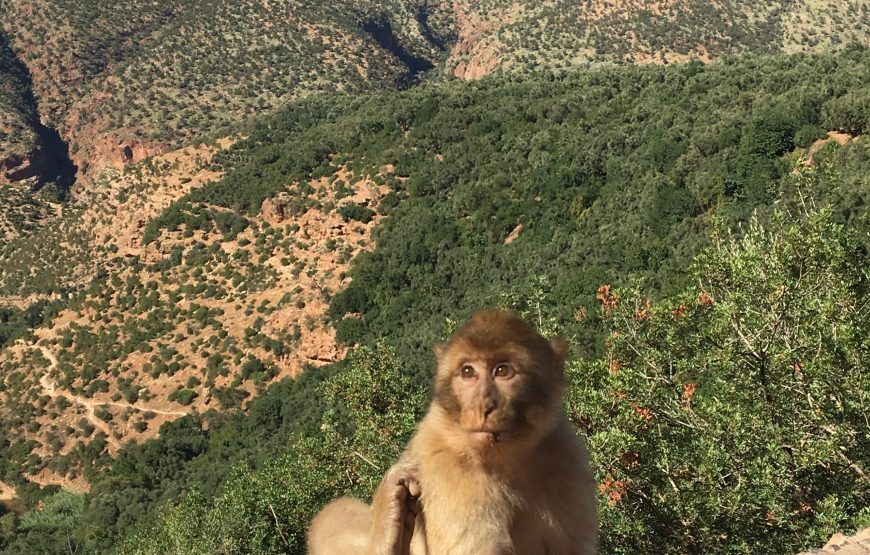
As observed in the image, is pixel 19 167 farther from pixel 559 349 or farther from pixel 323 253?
pixel 559 349

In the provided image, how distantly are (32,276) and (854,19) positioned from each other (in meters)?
97.6

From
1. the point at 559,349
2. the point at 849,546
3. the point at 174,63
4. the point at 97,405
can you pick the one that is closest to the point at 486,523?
the point at 559,349

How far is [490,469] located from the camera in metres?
2.76

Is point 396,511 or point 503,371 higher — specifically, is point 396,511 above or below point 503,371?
below

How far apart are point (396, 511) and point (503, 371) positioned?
0.70 m

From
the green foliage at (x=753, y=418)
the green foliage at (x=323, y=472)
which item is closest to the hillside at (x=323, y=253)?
the green foliage at (x=323, y=472)

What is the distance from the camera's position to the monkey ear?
308 cm

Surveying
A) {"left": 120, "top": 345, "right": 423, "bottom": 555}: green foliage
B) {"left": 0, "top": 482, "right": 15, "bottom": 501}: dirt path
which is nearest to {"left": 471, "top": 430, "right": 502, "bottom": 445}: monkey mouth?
{"left": 120, "top": 345, "right": 423, "bottom": 555}: green foliage

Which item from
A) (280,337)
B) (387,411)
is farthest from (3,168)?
(387,411)

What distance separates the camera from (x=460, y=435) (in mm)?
2783

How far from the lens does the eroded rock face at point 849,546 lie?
16.9ft

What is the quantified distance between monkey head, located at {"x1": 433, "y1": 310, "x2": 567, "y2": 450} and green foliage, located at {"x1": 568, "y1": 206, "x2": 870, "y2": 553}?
5.33 metres

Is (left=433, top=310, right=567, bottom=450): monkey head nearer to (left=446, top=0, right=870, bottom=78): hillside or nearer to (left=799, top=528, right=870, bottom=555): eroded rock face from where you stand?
(left=799, top=528, right=870, bottom=555): eroded rock face

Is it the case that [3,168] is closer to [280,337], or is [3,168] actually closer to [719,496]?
[280,337]
